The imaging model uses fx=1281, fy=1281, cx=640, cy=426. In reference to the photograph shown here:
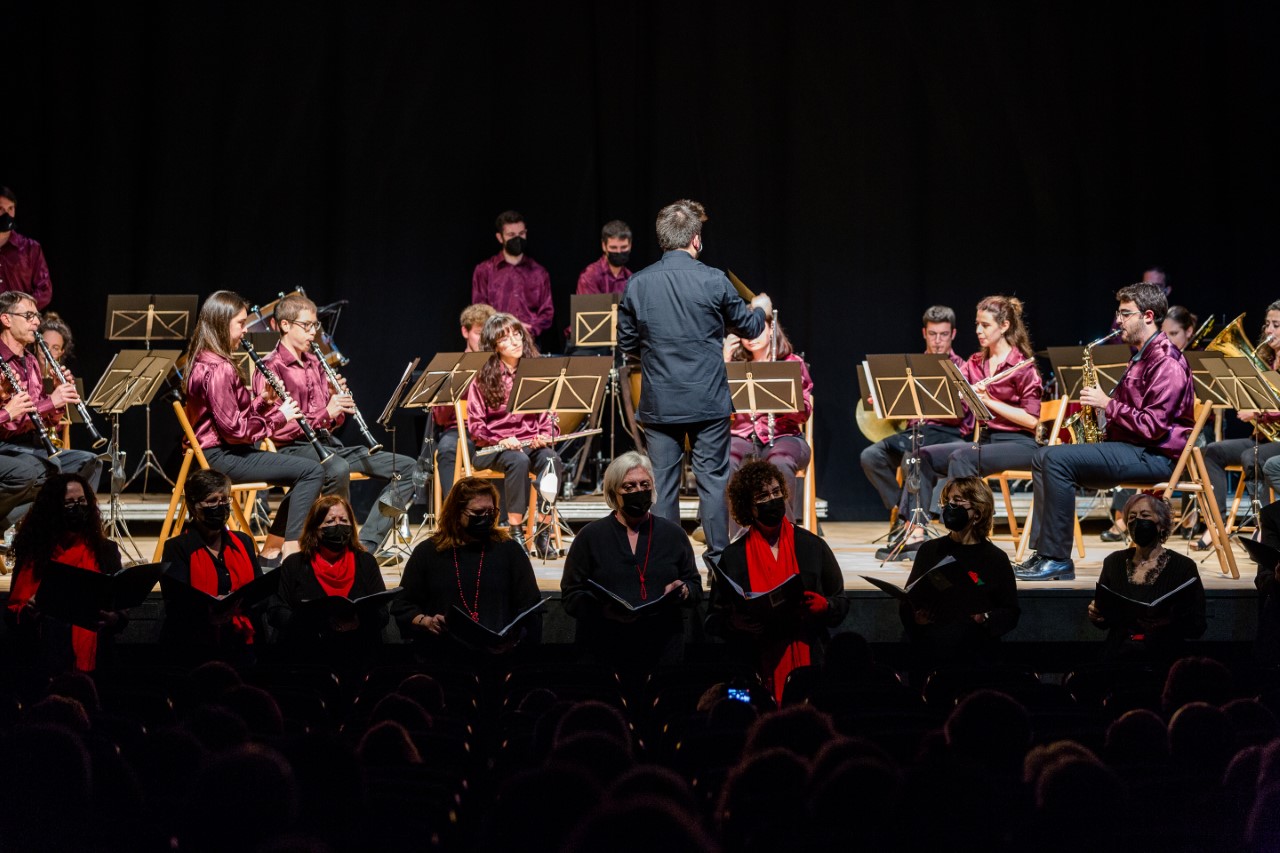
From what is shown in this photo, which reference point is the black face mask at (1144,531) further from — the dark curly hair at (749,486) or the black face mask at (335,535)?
the black face mask at (335,535)

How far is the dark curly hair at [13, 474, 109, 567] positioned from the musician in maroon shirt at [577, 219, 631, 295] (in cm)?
418

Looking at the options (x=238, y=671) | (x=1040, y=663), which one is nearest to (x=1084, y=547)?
(x=1040, y=663)

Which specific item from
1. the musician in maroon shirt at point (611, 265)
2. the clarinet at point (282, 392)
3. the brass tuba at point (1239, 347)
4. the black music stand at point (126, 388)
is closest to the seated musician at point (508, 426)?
the clarinet at point (282, 392)

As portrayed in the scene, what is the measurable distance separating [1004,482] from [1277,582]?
2.05 metres

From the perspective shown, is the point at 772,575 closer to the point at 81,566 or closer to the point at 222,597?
the point at 222,597

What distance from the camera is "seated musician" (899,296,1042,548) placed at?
254 inches

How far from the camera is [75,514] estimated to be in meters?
4.62

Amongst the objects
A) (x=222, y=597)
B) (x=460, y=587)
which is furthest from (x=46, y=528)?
(x=460, y=587)

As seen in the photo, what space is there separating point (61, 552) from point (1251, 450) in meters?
5.69

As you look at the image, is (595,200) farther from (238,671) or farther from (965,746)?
(965,746)

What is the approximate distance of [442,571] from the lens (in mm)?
4473

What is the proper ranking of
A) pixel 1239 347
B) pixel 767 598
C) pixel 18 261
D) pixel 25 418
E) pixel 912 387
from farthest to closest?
pixel 18 261, pixel 1239 347, pixel 25 418, pixel 912 387, pixel 767 598

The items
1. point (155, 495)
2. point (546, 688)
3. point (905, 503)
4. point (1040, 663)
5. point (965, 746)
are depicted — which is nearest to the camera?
point (965, 746)

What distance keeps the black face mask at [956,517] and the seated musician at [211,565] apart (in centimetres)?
244
